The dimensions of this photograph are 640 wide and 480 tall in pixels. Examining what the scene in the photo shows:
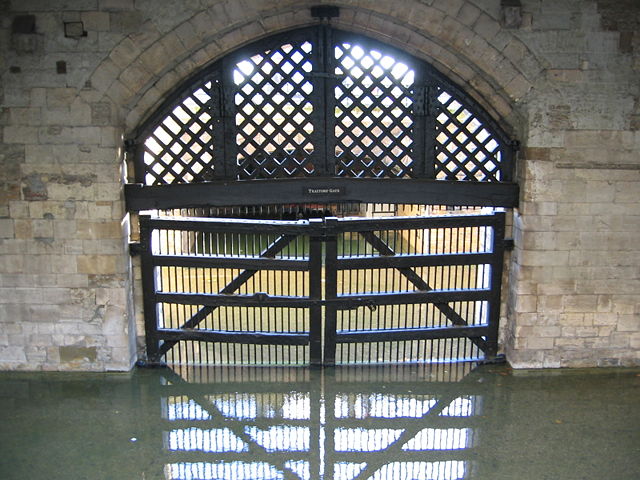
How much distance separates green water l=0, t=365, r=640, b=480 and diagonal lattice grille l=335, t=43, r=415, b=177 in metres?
2.12

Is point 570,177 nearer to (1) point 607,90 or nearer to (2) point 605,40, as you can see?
(1) point 607,90

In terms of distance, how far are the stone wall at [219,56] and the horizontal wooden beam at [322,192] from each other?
27cm

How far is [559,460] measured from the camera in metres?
5.40

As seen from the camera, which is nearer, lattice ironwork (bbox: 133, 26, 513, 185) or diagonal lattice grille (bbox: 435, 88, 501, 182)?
lattice ironwork (bbox: 133, 26, 513, 185)

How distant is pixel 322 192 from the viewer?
6.81 metres

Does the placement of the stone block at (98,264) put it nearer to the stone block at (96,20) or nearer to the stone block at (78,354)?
the stone block at (78,354)

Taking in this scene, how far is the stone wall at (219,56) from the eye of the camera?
6.24 metres

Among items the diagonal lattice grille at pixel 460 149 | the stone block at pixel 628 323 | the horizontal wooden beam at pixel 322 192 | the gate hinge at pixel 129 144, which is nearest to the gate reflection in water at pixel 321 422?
the stone block at pixel 628 323

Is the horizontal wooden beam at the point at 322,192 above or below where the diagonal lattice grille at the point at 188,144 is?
below

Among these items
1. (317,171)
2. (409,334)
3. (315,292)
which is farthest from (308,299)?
(317,171)

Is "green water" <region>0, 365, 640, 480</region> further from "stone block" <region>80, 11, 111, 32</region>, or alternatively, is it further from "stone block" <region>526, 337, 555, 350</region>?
"stone block" <region>80, 11, 111, 32</region>

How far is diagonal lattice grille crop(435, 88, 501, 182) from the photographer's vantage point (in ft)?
22.5

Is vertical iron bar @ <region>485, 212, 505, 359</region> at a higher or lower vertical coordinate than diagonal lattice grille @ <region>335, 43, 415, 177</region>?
lower

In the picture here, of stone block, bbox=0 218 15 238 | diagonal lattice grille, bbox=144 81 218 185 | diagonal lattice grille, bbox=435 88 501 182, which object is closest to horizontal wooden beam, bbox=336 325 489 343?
diagonal lattice grille, bbox=435 88 501 182
